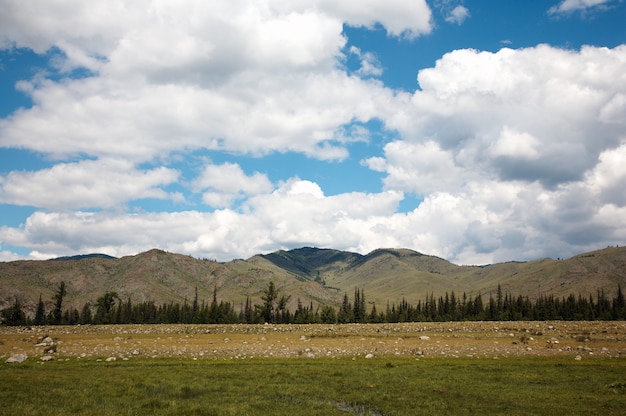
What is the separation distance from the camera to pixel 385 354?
3975cm

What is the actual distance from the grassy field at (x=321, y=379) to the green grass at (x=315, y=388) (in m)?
0.07

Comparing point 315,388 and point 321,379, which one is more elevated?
point 315,388

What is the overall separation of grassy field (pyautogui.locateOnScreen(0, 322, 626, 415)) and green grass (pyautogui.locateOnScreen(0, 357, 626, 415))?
0.07m

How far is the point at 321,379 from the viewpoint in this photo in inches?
1026

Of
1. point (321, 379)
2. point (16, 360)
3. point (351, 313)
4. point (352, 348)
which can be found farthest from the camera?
point (351, 313)

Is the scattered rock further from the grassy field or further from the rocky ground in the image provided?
the grassy field

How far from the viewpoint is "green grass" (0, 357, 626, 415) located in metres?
17.9

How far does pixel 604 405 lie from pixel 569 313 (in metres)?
126

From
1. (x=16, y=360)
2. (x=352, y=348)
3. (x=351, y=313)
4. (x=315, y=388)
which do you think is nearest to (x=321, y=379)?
(x=315, y=388)

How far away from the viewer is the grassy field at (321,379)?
718 inches

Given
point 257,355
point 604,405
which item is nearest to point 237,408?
point 604,405

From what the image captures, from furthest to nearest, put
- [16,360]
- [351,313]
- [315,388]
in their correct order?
1. [351,313]
2. [16,360]
3. [315,388]

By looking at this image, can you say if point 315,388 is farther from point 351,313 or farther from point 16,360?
point 351,313

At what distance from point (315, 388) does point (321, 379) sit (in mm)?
3163
